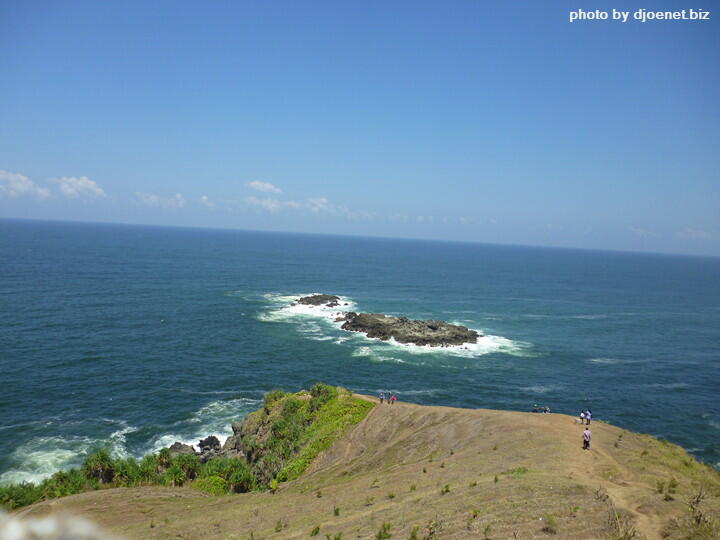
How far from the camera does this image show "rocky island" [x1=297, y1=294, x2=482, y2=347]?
83250mm

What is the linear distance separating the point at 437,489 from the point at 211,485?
1732cm

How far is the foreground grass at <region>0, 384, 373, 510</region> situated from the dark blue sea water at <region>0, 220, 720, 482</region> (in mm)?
10048

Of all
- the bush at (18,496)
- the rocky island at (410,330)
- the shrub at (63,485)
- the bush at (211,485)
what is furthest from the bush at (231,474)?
the rocky island at (410,330)

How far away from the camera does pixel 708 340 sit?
92.4 meters

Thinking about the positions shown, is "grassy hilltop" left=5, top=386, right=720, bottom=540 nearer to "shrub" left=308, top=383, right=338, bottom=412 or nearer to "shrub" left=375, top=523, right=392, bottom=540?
"shrub" left=375, top=523, right=392, bottom=540

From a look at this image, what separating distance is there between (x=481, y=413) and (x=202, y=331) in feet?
197

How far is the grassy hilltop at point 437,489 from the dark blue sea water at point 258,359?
18.5m

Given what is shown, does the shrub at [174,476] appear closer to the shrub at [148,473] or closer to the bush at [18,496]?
the shrub at [148,473]

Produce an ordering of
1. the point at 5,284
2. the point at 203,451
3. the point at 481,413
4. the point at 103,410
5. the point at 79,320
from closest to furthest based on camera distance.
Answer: the point at 481,413
the point at 203,451
the point at 103,410
the point at 79,320
the point at 5,284

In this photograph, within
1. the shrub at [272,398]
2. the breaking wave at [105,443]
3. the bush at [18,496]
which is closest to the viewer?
the bush at [18,496]

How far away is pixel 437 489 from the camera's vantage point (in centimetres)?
2314

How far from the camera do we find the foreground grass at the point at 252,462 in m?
28.5

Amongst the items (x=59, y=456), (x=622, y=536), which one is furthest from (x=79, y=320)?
(x=622, y=536)

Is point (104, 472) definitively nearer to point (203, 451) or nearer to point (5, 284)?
point (203, 451)
